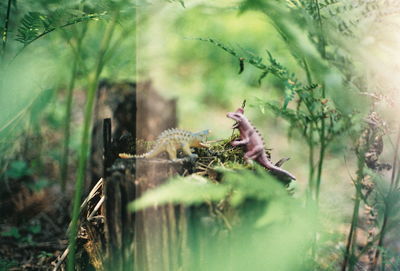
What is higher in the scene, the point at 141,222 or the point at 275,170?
the point at 275,170

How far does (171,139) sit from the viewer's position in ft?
3.80

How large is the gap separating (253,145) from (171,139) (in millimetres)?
250

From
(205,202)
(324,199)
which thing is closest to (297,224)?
(205,202)

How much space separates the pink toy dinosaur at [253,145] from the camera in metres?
1.22

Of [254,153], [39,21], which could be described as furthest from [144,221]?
[39,21]

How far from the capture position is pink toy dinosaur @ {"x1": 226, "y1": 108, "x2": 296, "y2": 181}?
1.22 meters

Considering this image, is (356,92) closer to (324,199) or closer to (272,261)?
(324,199)

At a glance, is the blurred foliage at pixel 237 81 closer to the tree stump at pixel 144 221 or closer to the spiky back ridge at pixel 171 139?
the tree stump at pixel 144 221

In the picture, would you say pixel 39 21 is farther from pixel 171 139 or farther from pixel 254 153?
pixel 254 153

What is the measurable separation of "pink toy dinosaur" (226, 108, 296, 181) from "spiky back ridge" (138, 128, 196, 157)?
154 mm

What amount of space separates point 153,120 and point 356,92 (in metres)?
1.81

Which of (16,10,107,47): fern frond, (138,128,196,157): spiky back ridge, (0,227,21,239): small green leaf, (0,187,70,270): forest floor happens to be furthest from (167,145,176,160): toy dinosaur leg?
(0,227,21,239): small green leaf

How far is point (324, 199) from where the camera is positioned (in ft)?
4.64

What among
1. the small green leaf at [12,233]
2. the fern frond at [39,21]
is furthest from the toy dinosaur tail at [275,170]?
the small green leaf at [12,233]
